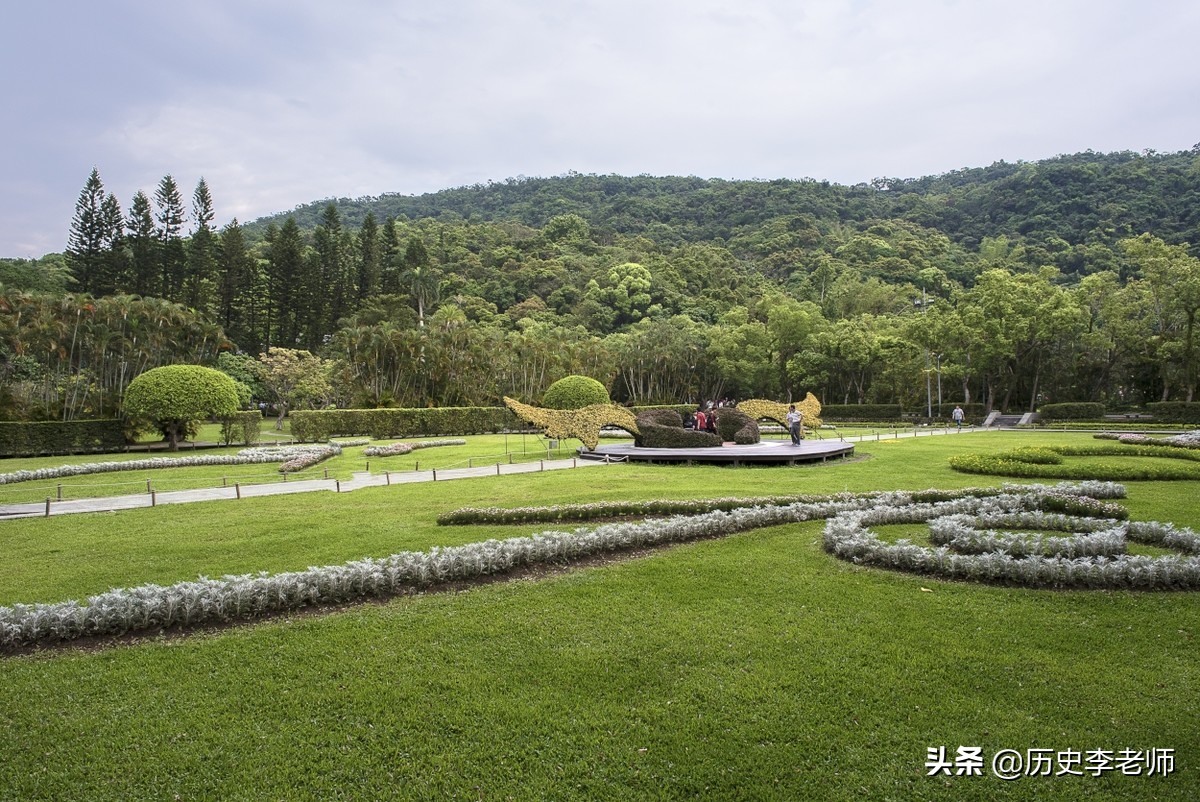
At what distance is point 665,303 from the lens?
75.9 metres

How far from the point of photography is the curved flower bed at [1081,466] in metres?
14.5

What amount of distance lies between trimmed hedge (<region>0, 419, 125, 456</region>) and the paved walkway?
16460mm

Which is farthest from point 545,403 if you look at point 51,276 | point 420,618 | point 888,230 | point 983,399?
point 888,230

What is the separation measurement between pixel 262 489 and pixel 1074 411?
146ft

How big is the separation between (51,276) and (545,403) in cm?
4907

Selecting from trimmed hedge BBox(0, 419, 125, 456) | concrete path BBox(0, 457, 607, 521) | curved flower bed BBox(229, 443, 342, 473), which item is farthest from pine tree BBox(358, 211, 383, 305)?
concrete path BBox(0, 457, 607, 521)

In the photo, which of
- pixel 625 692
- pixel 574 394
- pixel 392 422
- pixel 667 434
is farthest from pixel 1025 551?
pixel 392 422

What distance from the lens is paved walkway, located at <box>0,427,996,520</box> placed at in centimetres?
1295

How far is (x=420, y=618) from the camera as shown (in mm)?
6293

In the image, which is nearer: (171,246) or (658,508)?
(658,508)

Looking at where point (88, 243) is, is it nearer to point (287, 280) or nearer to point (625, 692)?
point (287, 280)

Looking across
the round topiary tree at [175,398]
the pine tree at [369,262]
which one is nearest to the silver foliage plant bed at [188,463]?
the round topiary tree at [175,398]

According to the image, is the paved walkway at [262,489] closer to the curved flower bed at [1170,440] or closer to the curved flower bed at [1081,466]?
the curved flower bed at [1081,466]

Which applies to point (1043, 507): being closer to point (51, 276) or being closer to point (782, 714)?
point (782, 714)
